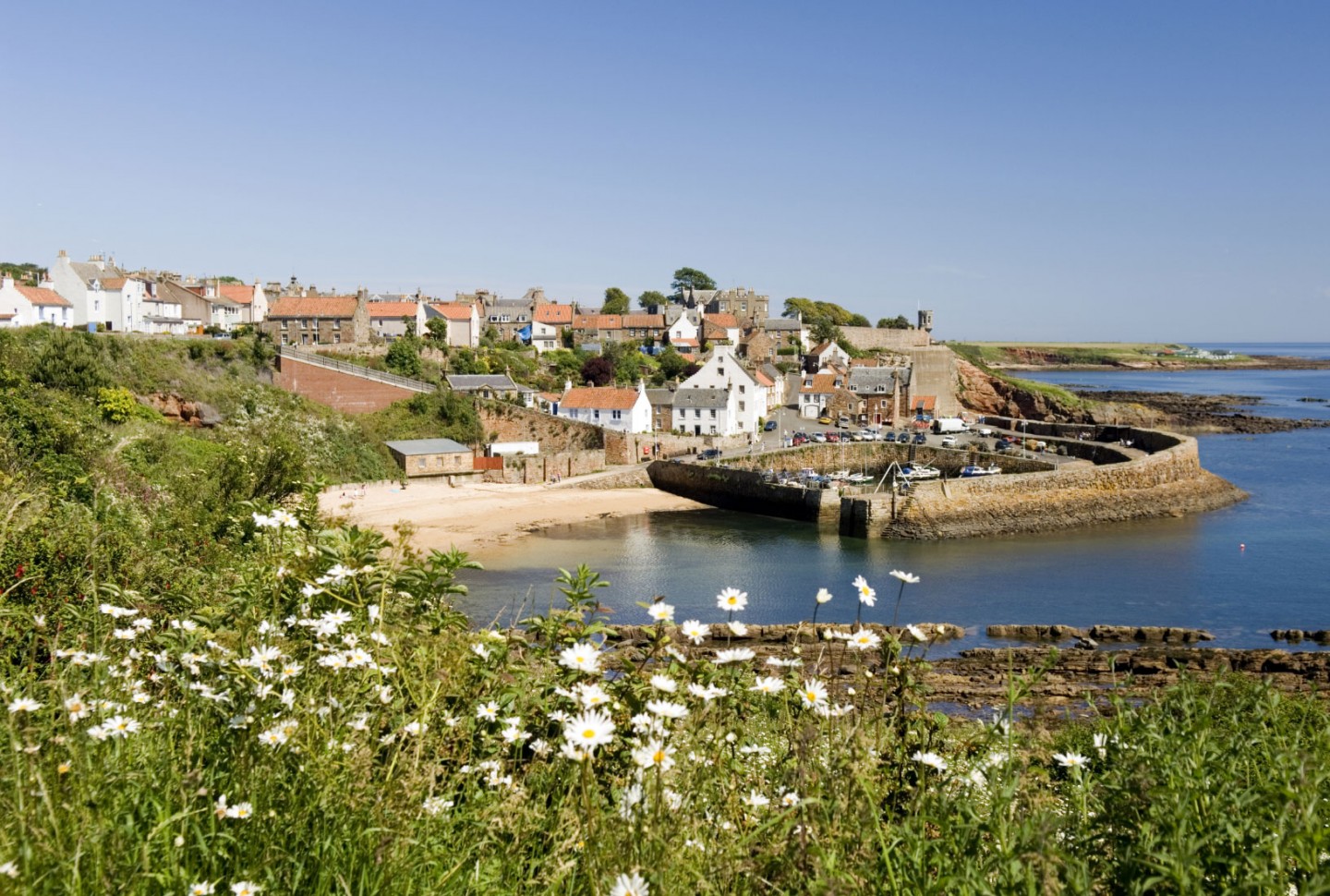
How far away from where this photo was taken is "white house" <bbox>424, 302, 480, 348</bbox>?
64250 mm

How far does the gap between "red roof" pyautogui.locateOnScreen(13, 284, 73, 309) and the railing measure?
11.4 meters

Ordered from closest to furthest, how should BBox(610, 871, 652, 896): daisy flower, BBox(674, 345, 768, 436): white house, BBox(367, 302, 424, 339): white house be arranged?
BBox(610, 871, 652, 896): daisy flower → BBox(674, 345, 768, 436): white house → BBox(367, 302, 424, 339): white house

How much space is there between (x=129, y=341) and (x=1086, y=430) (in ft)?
162

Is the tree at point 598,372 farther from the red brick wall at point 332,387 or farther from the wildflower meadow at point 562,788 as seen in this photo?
the wildflower meadow at point 562,788

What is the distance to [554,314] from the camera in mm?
76500

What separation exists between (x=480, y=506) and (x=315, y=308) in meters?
25.6

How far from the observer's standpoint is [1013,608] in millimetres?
23812

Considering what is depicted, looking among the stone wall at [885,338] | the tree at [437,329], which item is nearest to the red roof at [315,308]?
the tree at [437,329]

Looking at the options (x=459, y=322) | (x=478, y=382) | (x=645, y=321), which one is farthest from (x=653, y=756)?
(x=645, y=321)

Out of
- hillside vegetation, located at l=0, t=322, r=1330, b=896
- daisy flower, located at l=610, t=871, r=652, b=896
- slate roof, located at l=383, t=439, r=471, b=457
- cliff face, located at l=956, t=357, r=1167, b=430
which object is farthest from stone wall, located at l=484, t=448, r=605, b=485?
daisy flower, located at l=610, t=871, r=652, b=896

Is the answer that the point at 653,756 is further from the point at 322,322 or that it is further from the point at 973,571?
the point at 322,322

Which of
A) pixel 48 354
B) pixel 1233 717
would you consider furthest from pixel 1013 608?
pixel 48 354

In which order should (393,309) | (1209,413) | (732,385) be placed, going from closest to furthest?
1. (732,385)
2. (393,309)
3. (1209,413)

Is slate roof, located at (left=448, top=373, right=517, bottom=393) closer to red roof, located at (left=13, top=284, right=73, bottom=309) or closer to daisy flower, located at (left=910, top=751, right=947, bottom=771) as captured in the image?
red roof, located at (left=13, top=284, right=73, bottom=309)
